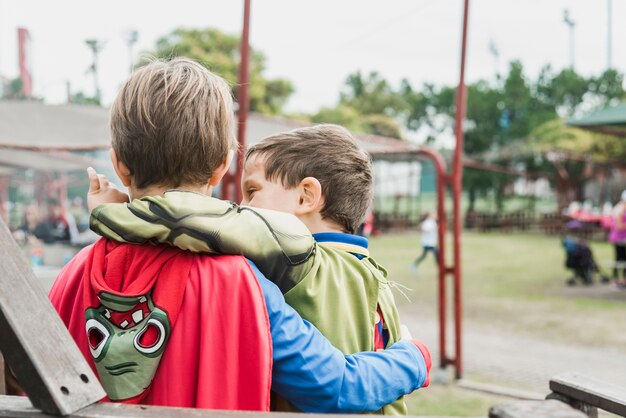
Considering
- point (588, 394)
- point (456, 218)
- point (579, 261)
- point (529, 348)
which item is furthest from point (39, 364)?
point (579, 261)

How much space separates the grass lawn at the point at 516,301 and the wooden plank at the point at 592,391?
3381mm

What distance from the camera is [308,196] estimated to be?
4.98ft

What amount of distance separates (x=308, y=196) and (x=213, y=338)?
472 mm

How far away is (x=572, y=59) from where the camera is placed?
1630 inches

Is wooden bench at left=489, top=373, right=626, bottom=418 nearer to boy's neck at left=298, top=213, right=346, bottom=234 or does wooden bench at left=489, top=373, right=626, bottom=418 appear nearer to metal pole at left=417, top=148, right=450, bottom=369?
boy's neck at left=298, top=213, right=346, bottom=234

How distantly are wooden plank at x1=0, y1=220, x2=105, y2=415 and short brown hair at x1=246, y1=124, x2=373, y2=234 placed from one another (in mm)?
621

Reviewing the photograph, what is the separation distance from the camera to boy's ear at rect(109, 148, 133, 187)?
4.23 feet

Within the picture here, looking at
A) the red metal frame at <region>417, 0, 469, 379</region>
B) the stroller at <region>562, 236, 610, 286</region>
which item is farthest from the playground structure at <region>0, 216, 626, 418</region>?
the stroller at <region>562, 236, 610, 286</region>

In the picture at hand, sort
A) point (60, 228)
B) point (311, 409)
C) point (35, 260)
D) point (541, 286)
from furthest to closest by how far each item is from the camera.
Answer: point (541, 286) < point (60, 228) < point (35, 260) < point (311, 409)

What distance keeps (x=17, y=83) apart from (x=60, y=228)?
3651 mm

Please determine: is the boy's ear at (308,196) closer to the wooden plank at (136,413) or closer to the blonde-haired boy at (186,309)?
the blonde-haired boy at (186,309)

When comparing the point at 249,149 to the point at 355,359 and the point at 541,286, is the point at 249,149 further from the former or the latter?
the point at 541,286

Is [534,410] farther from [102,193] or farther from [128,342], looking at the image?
[102,193]

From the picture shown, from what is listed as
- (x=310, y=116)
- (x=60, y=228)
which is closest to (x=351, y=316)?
(x=60, y=228)
